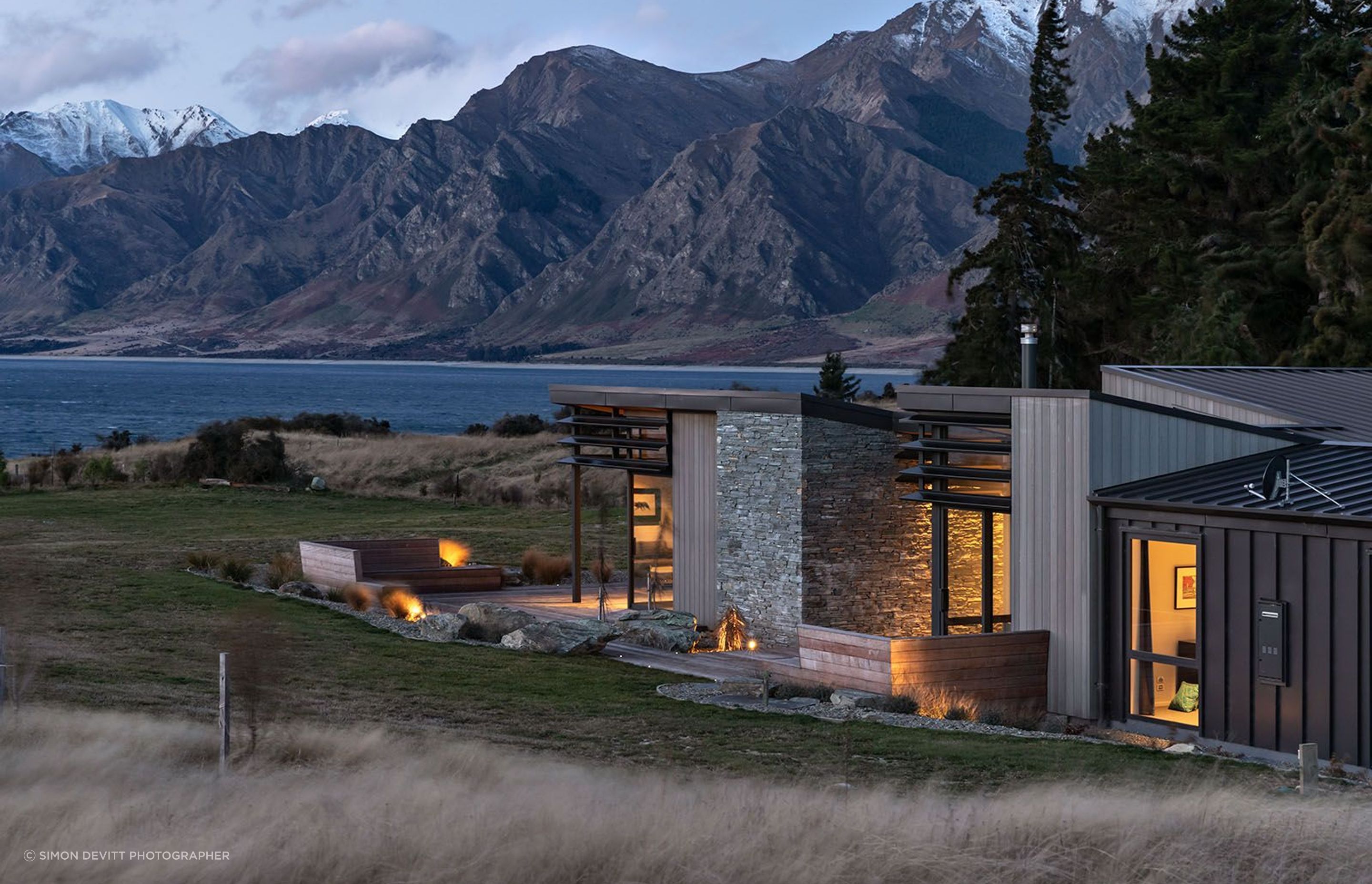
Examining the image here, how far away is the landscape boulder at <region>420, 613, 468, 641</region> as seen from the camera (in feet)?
63.8

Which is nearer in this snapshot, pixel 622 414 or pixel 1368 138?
pixel 622 414

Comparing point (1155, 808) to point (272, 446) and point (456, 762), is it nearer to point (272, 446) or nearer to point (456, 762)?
point (456, 762)

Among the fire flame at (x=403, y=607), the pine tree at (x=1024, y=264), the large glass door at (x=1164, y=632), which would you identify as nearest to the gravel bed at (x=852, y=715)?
the large glass door at (x=1164, y=632)

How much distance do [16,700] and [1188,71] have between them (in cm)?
3585

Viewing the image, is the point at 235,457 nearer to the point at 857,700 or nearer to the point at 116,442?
the point at 116,442

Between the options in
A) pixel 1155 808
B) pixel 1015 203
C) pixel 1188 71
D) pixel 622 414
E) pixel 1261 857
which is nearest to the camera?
pixel 1261 857

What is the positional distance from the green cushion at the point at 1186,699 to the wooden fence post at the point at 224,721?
343 inches

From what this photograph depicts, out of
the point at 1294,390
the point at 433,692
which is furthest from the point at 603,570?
the point at 1294,390

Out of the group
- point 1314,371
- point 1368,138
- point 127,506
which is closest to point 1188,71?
point 1368,138

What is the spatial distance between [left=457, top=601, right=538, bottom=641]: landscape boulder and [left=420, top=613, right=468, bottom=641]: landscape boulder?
88mm

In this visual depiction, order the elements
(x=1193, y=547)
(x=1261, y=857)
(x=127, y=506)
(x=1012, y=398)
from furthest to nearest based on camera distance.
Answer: (x=127, y=506) → (x=1012, y=398) → (x=1193, y=547) → (x=1261, y=857)

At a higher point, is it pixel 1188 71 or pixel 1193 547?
pixel 1188 71

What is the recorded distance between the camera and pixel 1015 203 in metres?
44.1

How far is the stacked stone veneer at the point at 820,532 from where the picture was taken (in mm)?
19375
